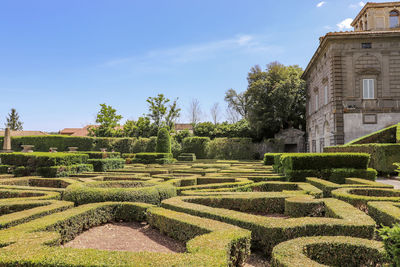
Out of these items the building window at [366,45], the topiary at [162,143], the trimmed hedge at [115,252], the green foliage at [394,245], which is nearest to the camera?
the green foliage at [394,245]

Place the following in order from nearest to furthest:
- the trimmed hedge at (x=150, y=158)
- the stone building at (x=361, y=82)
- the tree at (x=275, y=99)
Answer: the stone building at (x=361, y=82) < the trimmed hedge at (x=150, y=158) < the tree at (x=275, y=99)

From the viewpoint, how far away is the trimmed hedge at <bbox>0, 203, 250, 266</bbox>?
3133 mm

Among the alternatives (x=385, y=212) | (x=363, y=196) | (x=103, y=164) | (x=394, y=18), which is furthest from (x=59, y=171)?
(x=394, y=18)

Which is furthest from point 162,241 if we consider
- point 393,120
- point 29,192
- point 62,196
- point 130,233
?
point 393,120

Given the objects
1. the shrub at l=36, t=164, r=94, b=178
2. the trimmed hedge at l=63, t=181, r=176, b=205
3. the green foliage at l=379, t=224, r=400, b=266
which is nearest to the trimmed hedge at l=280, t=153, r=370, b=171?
the trimmed hedge at l=63, t=181, r=176, b=205

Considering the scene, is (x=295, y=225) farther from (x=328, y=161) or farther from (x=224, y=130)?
(x=224, y=130)

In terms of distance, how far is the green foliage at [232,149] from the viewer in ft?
108

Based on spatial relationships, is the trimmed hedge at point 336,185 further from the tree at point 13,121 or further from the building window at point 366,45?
the tree at point 13,121

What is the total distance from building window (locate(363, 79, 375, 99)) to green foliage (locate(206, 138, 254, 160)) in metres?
13.9

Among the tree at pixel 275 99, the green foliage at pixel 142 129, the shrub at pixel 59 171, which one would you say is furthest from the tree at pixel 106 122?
the shrub at pixel 59 171

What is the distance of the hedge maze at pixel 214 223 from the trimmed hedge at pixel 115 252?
0.04ft

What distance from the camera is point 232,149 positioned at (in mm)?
33000

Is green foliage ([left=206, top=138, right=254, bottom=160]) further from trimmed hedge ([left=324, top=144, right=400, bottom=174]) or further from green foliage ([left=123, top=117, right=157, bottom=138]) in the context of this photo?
trimmed hedge ([left=324, top=144, right=400, bottom=174])

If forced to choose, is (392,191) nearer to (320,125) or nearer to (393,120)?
(393,120)
